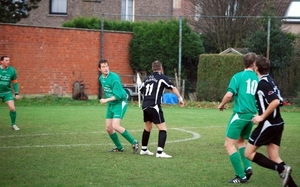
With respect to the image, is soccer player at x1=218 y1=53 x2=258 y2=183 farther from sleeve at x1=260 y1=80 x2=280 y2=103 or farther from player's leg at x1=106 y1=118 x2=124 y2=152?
player's leg at x1=106 y1=118 x2=124 y2=152

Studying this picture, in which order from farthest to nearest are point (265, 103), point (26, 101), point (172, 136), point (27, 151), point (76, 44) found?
point (76, 44) < point (26, 101) < point (172, 136) < point (27, 151) < point (265, 103)

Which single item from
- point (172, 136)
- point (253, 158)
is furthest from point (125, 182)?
point (172, 136)

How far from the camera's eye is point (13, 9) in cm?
3125

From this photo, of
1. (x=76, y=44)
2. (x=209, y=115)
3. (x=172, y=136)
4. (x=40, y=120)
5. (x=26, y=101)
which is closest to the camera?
(x=172, y=136)

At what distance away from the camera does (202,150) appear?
13.2 meters

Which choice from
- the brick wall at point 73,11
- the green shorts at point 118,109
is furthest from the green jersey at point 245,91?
the brick wall at point 73,11

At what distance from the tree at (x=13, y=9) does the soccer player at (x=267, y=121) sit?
75.7ft

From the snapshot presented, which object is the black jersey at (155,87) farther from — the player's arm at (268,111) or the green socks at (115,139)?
the player's arm at (268,111)

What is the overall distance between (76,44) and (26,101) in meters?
4.15

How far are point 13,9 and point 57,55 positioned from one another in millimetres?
4041

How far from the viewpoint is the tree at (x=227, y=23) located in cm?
3691

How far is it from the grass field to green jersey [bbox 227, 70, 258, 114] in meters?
1.12

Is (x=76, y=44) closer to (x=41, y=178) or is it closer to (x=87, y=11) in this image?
(x=87, y=11)

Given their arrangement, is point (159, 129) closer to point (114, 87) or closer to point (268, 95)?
point (114, 87)
